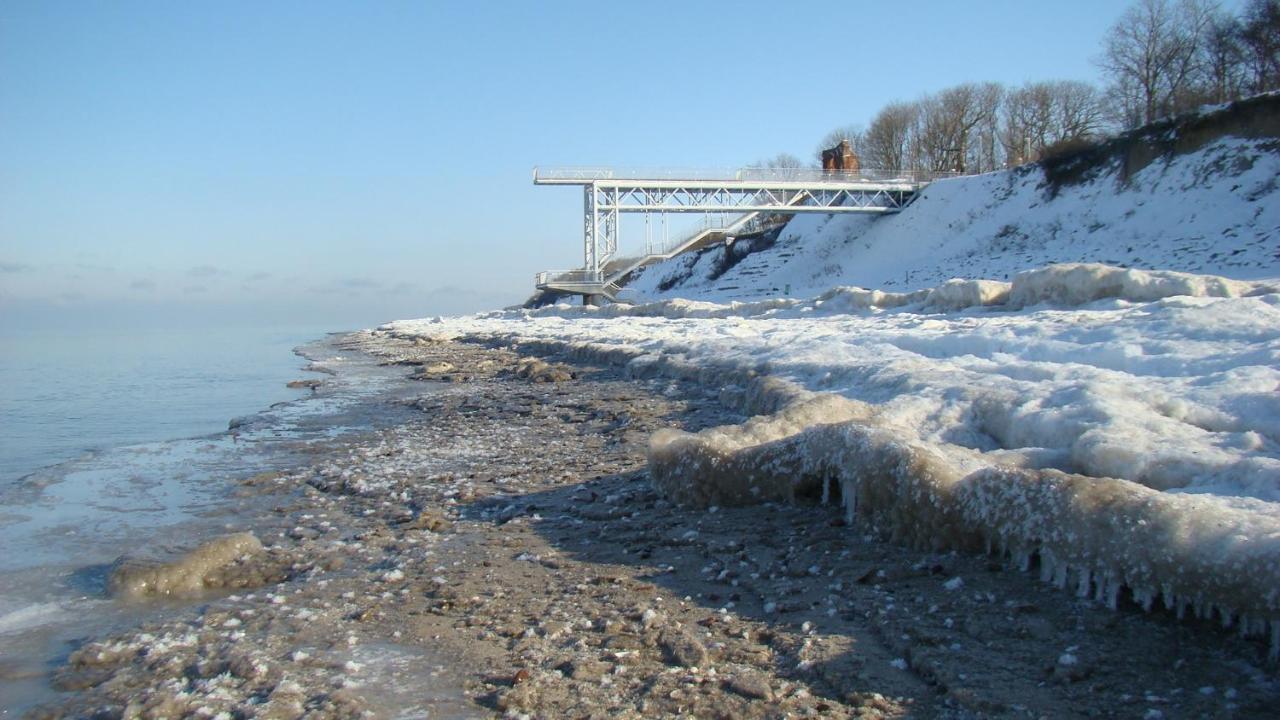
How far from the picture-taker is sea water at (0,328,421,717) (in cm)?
410

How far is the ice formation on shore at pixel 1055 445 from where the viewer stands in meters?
3.10

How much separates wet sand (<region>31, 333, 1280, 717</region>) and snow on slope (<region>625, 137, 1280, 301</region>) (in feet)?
71.0

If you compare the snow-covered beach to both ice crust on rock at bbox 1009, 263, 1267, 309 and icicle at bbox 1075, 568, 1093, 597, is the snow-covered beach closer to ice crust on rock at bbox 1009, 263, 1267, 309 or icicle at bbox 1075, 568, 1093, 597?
icicle at bbox 1075, 568, 1093, 597

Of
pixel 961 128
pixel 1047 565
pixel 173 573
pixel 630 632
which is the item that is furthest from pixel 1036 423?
pixel 961 128

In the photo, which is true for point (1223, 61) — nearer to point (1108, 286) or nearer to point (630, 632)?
point (1108, 286)

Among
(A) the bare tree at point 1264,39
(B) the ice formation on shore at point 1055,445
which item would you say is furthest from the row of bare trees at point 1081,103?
(B) the ice formation on shore at point 1055,445

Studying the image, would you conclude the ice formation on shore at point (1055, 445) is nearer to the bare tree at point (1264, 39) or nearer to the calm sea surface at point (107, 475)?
the calm sea surface at point (107, 475)

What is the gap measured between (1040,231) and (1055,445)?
34673 millimetres

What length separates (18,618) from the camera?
4105 millimetres

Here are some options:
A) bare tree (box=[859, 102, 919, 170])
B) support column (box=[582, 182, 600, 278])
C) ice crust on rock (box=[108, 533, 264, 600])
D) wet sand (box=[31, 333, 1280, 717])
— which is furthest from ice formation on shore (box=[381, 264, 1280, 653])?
bare tree (box=[859, 102, 919, 170])

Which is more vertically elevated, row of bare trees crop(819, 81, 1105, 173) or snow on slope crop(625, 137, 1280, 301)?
row of bare trees crop(819, 81, 1105, 173)

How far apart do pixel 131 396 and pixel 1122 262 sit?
93.4ft

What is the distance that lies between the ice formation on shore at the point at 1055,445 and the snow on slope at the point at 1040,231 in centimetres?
1571

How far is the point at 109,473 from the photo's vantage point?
313 inches
